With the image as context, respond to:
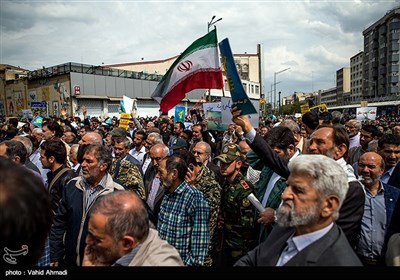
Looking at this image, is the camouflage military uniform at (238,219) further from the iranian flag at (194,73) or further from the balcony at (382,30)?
the balcony at (382,30)

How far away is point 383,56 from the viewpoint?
8562 centimetres

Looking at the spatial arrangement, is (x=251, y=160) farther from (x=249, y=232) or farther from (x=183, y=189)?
(x=183, y=189)

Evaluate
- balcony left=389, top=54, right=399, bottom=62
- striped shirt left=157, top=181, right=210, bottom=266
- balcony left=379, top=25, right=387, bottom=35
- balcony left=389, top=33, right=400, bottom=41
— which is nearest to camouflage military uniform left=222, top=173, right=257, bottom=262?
striped shirt left=157, top=181, right=210, bottom=266

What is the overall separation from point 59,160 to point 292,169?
3.40 metres

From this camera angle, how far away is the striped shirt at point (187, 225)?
10.5ft

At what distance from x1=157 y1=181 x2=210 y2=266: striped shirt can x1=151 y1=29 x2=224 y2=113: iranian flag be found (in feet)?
11.3

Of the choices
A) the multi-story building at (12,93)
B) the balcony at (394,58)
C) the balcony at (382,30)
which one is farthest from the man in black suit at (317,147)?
the balcony at (382,30)

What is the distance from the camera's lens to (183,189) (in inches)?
135

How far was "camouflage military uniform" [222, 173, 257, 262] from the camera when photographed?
370 cm

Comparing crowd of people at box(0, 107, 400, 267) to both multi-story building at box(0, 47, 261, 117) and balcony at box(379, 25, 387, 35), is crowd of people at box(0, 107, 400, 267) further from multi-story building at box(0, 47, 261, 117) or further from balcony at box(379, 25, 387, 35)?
balcony at box(379, 25, 387, 35)

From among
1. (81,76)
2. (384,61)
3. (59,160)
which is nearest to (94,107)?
(81,76)

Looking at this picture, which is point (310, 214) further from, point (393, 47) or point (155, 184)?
point (393, 47)

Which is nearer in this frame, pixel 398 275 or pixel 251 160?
pixel 398 275

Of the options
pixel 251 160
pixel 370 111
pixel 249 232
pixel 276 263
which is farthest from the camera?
pixel 370 111
